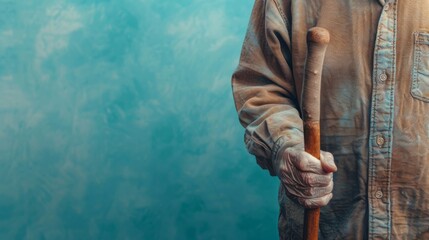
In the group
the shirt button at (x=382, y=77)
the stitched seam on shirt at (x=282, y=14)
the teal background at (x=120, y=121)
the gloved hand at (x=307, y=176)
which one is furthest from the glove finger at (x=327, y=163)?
the teal background at (x=120, y=121)

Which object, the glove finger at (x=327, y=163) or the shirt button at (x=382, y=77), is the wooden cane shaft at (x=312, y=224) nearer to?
the glove finger at (x=327, y=163)

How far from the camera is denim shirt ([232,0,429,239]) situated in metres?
1.79

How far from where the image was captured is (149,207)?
3174 mm

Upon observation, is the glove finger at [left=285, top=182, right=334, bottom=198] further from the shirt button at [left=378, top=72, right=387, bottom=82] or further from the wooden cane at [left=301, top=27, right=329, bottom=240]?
the shirt button at [left=378, top=72, right=387, bottom=82]

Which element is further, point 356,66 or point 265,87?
point 265,87

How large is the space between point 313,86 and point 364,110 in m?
0.24

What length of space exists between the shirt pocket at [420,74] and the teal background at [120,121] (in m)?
→ 1.40

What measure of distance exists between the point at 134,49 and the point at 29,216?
2.17 ft

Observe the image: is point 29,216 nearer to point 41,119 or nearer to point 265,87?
point 41,119

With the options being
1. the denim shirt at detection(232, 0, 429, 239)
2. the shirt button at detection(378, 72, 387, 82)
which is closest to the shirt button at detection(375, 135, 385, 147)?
the denim shirt at detection(232, 0, 429, 239)

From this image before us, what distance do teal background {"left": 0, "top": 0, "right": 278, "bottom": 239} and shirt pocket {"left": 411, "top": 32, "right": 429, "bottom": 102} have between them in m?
1.40

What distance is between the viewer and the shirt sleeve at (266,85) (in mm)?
1859

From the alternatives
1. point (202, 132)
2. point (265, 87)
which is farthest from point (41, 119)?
point (265, 87)

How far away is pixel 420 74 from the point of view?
179 cm
